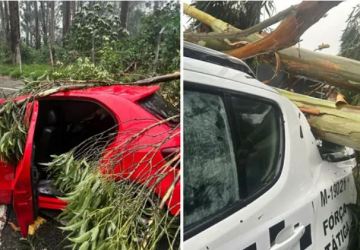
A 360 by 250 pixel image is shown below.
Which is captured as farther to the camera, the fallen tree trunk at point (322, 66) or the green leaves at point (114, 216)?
the green leaves at point (114, 216)

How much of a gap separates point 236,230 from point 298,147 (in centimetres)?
30

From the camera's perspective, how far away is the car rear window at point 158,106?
1680 mm

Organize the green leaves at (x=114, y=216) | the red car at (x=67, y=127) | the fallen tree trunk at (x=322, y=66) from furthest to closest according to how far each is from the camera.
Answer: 1. the red car at (x=67, y=127)
2. the green leaves at (x=114, y=216)
3. the fallen tree trunk at (x=322, y=66)

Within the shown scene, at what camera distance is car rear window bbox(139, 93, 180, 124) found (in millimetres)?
1680

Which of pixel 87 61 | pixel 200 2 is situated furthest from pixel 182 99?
pixel 87 61

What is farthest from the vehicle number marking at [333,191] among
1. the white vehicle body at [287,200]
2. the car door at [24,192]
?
the car door at [24,192]

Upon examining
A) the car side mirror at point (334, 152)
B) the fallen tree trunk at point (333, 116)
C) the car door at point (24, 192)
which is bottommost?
the car door at point (24, 192)

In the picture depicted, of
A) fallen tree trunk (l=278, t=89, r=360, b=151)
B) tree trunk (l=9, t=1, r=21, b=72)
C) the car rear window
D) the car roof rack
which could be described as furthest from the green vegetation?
fallen tree trunk (l=278, t=89, r=360, b=151)

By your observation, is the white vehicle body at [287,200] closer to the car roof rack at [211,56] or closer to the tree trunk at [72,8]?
the car roof rack at [211,56]

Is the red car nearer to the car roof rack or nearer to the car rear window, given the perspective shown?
the car rear window

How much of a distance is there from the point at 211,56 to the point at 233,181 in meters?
0.29

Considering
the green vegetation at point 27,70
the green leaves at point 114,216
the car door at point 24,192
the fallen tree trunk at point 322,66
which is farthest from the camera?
the car door at point 24,192

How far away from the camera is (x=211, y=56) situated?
102cm

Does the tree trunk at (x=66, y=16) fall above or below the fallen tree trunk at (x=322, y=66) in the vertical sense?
above
